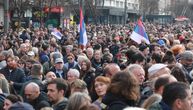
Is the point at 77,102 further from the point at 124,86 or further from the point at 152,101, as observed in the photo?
the point at 152,101

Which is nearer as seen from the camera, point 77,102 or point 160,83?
point 77,102

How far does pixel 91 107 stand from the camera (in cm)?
553

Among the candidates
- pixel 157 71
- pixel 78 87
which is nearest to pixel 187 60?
pixel 157 71

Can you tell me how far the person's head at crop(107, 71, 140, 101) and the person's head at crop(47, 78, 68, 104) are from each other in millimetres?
1224

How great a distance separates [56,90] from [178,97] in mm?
2465

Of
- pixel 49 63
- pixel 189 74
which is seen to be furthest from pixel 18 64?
pixel 189 74

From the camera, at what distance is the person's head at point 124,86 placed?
6.15 meters

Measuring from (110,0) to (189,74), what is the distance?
81.1 metres

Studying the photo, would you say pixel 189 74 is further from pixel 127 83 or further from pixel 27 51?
pixel 27 51

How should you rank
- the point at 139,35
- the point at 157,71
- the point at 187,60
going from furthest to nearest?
the point at 139,35 → the point at 187,60 → the point at 157,71

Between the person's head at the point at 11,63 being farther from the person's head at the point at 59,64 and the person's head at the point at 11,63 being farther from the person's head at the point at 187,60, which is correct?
the person's head at the point at 187,60

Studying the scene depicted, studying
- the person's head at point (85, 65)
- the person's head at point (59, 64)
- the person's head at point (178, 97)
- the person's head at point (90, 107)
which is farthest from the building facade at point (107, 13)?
the person's head at point (178, 97)

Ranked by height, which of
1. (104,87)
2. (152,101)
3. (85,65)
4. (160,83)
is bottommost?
(85,65)

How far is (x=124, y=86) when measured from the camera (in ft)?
20.5
